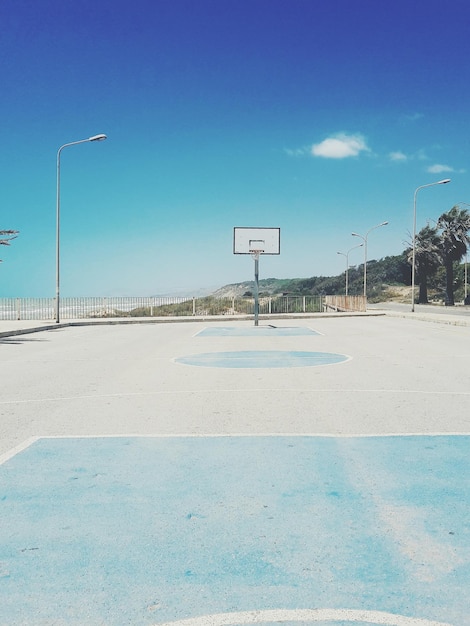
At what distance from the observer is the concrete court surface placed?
117 inches

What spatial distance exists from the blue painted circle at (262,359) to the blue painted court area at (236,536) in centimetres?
711

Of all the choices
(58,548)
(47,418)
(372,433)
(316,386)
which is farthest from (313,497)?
(316,386)

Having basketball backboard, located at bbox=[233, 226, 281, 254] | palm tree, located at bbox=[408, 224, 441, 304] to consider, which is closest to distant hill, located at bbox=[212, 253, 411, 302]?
palm tree, located at bbox=[408, 224, 441, 304]

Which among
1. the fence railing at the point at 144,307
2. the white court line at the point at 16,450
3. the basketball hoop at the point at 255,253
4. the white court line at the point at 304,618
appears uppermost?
the basketball hoop at the point at 255,253

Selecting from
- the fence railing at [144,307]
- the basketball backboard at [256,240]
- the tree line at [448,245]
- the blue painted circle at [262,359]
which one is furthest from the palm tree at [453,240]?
the blue painted circle at [262,359]

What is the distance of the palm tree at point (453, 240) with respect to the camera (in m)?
67.8

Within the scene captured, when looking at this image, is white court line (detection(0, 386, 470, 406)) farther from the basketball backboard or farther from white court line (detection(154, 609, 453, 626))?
the basketball backboard

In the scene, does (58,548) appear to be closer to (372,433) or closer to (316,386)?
(372,433)

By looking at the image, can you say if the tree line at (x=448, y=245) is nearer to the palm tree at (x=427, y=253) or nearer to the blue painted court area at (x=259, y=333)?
the palm tree at (x=427, y=253)

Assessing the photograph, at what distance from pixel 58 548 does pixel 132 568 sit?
1.72 feet

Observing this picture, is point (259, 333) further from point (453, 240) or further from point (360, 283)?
point (360, 283)

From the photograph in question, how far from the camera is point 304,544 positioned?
3590mm

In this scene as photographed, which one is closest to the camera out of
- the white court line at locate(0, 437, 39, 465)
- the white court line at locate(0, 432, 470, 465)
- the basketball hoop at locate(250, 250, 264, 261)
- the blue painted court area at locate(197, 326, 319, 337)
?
the white court line at locate(0, 437, 39, 465)

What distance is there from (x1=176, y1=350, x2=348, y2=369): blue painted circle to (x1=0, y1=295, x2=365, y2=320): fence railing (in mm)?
23327
